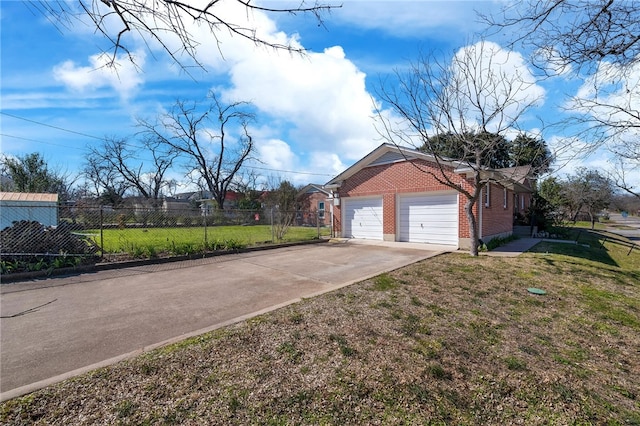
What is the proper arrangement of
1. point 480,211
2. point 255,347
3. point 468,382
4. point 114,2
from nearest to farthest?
point 114,2 → point 468,382 → point 255,347 → point 480,211

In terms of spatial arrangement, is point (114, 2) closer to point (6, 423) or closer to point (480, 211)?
point (6, 423)

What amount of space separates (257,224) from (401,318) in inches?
592

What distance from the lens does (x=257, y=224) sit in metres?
18.2

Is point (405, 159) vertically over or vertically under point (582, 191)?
over

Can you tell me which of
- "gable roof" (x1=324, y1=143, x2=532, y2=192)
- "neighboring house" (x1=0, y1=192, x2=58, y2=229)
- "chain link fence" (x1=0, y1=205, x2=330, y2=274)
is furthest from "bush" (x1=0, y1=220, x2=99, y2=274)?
"gable roof" (x1=324, y1=143, x2=532, y2=192)

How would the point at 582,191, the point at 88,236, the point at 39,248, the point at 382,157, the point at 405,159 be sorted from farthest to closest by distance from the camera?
1. the point at 582,191
2. the point at 382,157
3. the point at 405,159
4. the point at 88,236
5. the point at 39,248

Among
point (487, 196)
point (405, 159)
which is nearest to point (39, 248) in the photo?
point (405, 159)

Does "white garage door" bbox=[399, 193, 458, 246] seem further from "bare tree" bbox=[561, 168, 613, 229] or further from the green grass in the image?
"bare tree" bbox=[561, 168, 613, 229]

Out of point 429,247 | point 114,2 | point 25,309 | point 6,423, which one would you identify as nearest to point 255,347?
point 6,423

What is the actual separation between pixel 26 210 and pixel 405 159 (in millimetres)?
13416

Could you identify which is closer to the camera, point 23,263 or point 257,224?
point 23,263

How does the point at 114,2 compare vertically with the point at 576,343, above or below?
above

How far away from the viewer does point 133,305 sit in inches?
191

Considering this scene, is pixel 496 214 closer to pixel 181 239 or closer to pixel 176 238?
pixel 181 239
